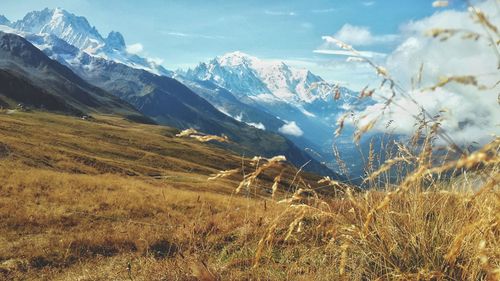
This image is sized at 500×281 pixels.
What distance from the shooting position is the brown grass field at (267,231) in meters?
3.78

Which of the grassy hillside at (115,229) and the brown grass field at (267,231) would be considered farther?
the grassy hillside at (115,229)

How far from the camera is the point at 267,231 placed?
3787 millimetres

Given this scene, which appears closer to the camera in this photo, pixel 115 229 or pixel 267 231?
pixel 267 231

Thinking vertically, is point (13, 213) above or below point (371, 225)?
below

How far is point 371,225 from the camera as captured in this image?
469 centimetres

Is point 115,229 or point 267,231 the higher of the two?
point 267,231

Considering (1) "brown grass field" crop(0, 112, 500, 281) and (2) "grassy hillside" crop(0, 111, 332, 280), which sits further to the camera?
(2) "grassy hillside" crop(0, 111, 332, 280)

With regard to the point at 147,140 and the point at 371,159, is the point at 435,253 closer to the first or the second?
the point at 371,159

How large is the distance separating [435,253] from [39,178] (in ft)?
86.0

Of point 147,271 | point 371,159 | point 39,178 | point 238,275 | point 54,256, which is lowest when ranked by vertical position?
point 39,178

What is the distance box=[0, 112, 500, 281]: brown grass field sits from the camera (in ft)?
12.4

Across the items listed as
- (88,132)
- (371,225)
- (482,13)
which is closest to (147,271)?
(371,225)

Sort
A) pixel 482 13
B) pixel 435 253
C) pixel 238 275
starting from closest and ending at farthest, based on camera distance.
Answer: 1. pixel 482 13
2. pixel 435 253
3. pixel 238 275

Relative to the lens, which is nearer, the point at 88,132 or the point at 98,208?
the point at 98,208
